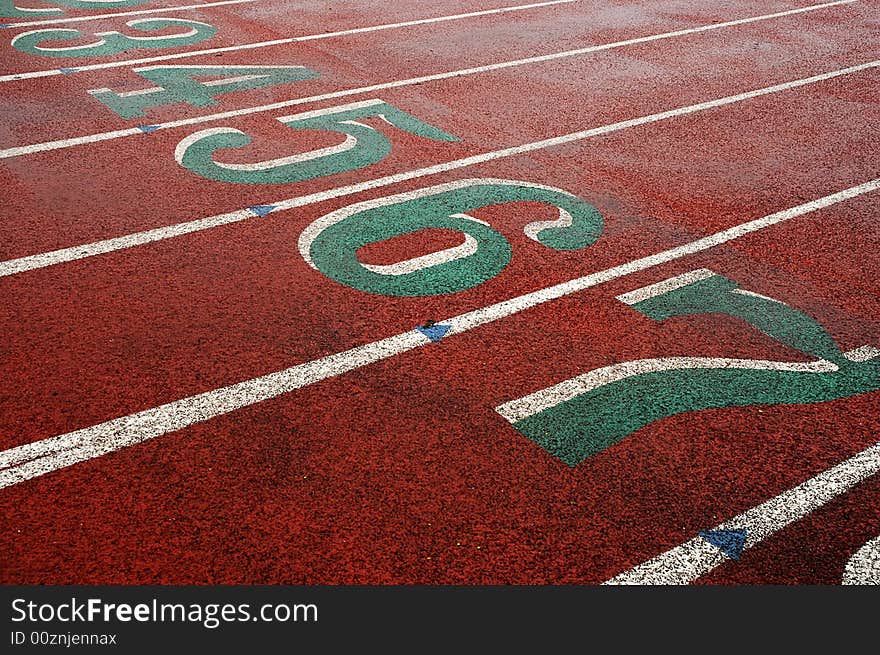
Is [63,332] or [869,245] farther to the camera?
[869,245]

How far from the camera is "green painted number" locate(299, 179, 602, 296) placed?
612cm

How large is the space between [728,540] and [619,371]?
1386 mm

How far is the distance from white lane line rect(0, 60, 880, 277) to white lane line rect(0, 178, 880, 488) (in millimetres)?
2051

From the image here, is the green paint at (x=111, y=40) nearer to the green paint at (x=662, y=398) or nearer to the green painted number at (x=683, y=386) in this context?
the green painted number at (x=683, y=386)

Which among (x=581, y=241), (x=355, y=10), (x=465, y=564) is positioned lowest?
(x=465, y=564)

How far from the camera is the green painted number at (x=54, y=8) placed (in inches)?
502

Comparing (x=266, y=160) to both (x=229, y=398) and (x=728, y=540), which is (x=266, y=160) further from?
Answer: (x=728, y=540)

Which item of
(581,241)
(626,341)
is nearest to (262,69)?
(581,241)

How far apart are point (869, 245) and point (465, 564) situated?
4.83 m

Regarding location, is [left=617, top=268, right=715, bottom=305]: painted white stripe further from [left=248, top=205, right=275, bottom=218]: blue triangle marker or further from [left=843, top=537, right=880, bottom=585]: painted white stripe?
[left=248, top=205, right=275, bottom=218]: blue triangle marker

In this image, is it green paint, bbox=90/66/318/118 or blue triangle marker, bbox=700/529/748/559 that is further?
green paint, bbox=90/66/318/118

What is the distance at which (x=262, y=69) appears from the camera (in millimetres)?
10508

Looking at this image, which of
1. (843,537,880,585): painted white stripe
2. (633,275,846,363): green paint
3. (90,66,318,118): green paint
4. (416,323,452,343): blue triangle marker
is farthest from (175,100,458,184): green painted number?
(843,537,880,585): painted white stripe

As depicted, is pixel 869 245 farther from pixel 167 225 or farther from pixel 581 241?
pixel 167 225
